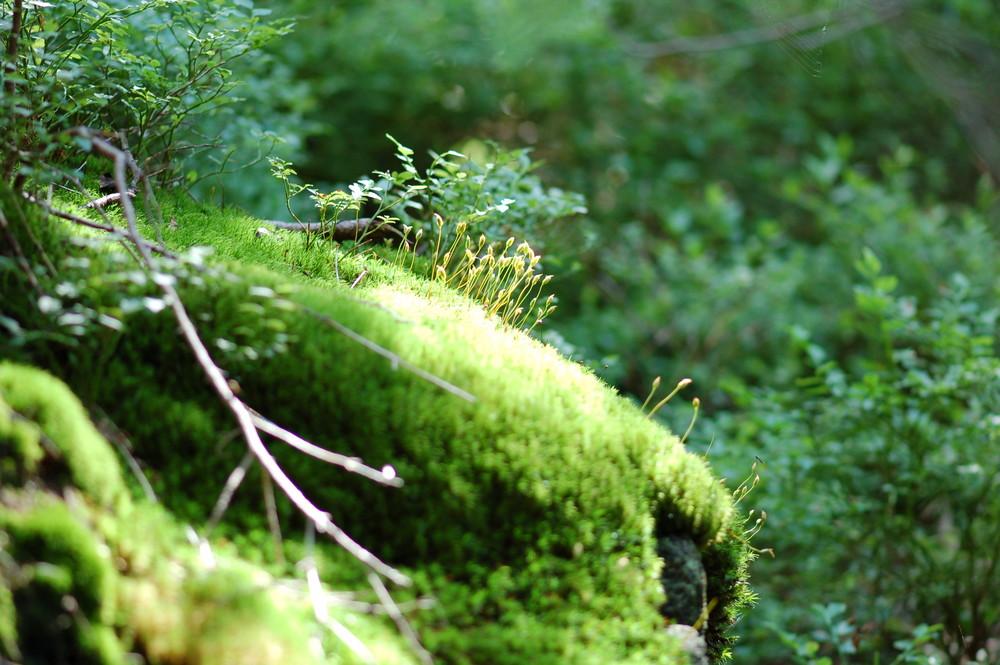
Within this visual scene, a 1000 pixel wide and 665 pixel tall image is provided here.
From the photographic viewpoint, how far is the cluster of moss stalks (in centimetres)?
158

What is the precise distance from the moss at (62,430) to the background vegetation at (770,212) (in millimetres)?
953

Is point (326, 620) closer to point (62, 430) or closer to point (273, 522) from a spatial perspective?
point (273, 522)

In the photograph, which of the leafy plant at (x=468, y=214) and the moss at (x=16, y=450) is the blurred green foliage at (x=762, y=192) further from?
the moss at (x=16, y=450)

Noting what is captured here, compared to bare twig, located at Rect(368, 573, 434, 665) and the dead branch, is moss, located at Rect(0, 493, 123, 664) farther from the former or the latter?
the dead branch

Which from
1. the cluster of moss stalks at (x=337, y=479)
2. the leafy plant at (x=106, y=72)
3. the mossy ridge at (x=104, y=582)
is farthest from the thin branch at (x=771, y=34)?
the mossy ridge at (x=104, y=582)

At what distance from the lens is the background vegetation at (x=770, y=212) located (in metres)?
4.22

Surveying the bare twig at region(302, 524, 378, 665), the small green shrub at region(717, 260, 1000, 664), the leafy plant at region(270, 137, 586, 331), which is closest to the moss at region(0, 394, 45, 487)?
the bare twig at region(302, 524, 378, 665)

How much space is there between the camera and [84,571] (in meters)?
1.49

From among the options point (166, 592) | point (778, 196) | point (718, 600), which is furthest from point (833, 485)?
point (778, 196)

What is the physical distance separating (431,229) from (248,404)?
1685 millimetres

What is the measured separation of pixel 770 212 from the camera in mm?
10367

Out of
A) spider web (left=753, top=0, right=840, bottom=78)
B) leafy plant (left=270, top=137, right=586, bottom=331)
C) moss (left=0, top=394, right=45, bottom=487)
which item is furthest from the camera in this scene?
spider web (left=753, top=0, right=840, bottom=78)

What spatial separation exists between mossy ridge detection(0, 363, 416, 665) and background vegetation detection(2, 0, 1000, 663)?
42.4 inches

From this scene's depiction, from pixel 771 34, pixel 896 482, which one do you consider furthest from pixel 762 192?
pixel 896 482
